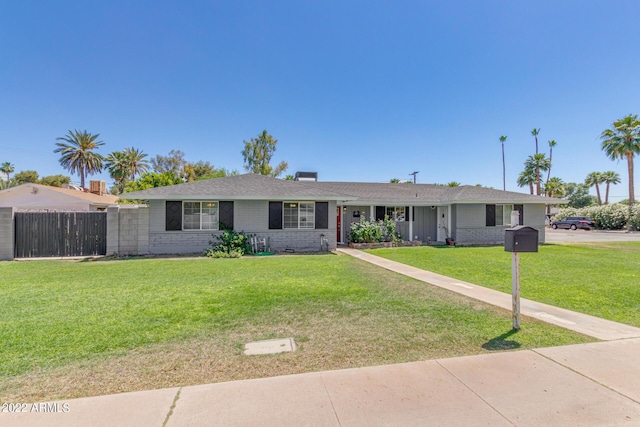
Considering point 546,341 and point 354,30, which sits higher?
point 354,30

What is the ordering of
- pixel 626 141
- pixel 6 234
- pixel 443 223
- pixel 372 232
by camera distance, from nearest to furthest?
1. pixel 6 234
2. pixel 372 232
3. pixel 443 223
4. pixel 626 141

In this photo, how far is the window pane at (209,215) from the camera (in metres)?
13.4

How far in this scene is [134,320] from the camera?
15.1 ft

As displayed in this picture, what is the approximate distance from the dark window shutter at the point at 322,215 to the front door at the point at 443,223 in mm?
8286

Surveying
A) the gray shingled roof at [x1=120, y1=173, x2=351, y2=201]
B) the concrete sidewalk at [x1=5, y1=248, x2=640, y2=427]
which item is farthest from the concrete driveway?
the concrete sidewalk at [x1=5, y1=248, x2=640, y2=427]

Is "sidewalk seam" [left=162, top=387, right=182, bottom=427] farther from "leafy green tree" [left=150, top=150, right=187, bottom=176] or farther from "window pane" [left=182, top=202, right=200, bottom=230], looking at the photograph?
"leafy green tree" [left=150, top=150, right=187, bottom=176]

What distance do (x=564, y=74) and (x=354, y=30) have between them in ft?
35.4

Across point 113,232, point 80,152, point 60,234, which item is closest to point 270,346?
point 113,232

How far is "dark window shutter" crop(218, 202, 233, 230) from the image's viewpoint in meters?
13.4

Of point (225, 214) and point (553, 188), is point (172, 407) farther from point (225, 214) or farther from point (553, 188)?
point (553, 188)

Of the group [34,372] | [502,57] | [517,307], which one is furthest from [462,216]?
[34,372]

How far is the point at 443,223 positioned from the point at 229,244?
1296cm

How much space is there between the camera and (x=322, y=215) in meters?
14.3

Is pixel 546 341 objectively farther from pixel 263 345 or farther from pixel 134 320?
pixel 134 320
